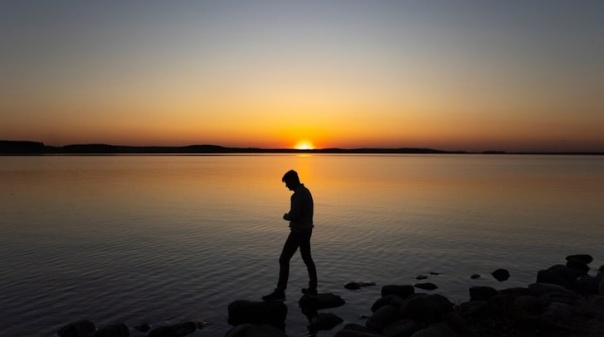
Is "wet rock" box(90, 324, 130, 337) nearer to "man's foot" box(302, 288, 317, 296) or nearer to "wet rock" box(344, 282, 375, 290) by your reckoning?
"man's foot" box(302, 288, 317, 296)

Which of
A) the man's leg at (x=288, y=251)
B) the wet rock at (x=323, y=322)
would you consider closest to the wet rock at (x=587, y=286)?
the wet rock at (x=323, y=322)

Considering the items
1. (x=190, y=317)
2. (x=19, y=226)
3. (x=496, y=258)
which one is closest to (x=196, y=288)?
(x=190, y=317)

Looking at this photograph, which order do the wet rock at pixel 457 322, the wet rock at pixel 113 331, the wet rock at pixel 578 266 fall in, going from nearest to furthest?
1. the wet rock at pixel 457 322
2. the wet rock at pixel 113 331
3. the wet rock at pixel 578 266

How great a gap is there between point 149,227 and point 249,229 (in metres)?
5.24

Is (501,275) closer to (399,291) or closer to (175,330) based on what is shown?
(399,291)

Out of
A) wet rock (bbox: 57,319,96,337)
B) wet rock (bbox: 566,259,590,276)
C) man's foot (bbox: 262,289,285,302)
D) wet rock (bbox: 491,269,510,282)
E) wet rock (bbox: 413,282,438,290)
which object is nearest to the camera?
wet rock (bbox: 57,319,96,337)

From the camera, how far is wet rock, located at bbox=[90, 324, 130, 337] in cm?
963

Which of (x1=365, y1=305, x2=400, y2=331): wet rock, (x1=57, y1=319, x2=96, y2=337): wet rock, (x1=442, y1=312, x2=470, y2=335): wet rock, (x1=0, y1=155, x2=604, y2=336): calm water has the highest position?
(x1=442, y1=312, x2=470, y2=335): wet rock

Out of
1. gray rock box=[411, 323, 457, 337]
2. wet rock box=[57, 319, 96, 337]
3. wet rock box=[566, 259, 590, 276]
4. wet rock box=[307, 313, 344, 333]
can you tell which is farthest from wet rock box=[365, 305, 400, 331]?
wet rock box=[566, 259, 590, 276]

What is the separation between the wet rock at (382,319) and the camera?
33.6ft

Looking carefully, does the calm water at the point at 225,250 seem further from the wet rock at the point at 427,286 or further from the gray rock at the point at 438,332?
the gray rock at the point at 438,332

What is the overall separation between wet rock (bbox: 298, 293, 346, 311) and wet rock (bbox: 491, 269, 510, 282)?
595 cm

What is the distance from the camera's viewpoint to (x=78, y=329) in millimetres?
9953

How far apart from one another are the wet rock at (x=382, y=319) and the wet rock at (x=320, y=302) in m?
1.75
